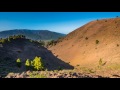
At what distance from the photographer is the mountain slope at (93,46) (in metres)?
43.2

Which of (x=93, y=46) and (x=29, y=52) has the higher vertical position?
(x=93, y=46)

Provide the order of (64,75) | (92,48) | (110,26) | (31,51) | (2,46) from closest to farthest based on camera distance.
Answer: (64,75) < (2,46) < (31,51) < (92,48) < (110,26)

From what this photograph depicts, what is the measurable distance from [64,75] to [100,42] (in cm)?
4000

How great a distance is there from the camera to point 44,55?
4594cm

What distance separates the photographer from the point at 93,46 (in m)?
52.0

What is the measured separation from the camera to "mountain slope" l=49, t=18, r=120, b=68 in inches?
1702

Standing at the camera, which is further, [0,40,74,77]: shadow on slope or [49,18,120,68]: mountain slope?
[49,18,120,68]: mountain slope

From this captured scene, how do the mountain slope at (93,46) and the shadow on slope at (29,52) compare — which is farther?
the mountain slope at (93,46)

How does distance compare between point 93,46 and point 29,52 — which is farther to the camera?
point 93,46
